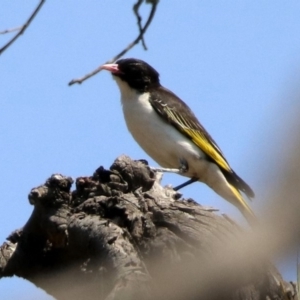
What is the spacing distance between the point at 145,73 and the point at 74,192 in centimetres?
398

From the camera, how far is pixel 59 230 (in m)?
3.25

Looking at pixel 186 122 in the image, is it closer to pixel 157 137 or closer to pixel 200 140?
pixel 200 140

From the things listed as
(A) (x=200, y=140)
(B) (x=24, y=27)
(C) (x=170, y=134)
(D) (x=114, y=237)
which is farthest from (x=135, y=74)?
(B) (x=24, y=27)

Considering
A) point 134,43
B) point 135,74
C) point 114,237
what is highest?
point 135,74

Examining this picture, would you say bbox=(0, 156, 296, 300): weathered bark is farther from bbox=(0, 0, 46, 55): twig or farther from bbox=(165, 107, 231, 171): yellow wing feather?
bbox=(165, 107, 231, 171): yellow wing feather

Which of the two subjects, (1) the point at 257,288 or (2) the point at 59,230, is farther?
(2) the point at 59,230

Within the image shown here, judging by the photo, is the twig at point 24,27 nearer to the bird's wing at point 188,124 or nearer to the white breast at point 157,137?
the white breast at point 157,137

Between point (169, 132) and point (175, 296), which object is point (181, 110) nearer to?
point (169, 132)

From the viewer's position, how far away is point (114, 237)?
2836 mm

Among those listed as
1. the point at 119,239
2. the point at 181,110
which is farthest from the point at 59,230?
the point at 181,110

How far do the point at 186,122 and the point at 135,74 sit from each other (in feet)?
2.71

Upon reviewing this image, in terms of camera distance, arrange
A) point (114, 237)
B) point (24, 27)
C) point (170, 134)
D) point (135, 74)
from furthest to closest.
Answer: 1. point (135, 74)
2. point (170, 134)
3. point (114, 237)
4. point (24, 27)

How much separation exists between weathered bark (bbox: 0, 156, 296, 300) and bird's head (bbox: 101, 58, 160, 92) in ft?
11.7

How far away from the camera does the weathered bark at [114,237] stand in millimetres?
2453
